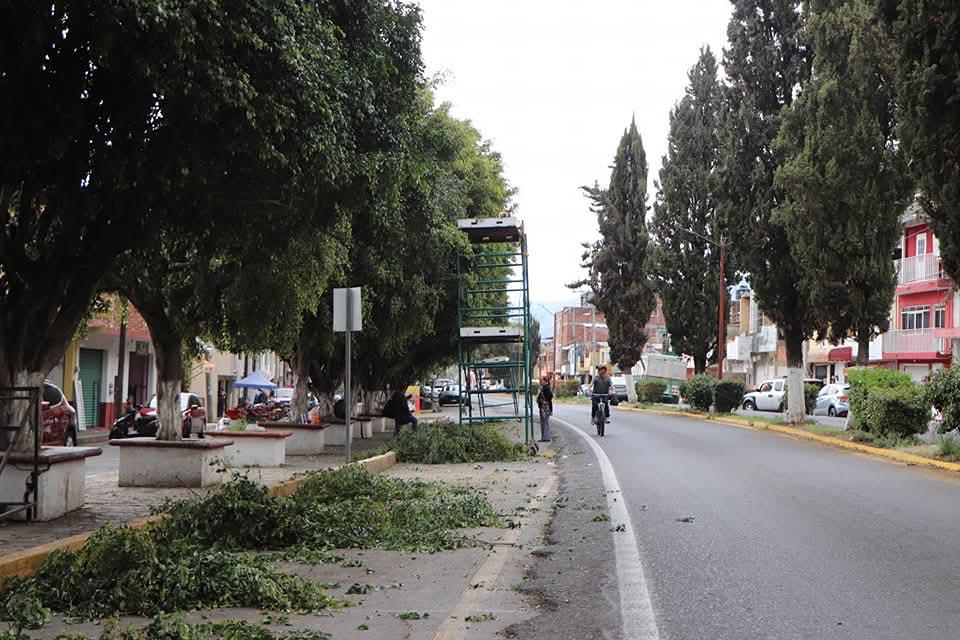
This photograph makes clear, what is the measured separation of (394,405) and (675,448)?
659 centimetres

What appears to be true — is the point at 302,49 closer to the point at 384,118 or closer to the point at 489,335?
the point at 384,118

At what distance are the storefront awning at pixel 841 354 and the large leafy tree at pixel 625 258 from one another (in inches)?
507

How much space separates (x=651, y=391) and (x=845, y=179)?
29876mm

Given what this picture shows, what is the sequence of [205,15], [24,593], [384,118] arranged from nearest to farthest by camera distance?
[24,593] → [205,15] → [384,118]

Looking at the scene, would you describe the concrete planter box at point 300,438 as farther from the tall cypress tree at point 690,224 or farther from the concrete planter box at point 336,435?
the tall cypress tree at point 690,224

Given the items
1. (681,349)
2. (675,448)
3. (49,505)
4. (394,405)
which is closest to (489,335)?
(394,405)

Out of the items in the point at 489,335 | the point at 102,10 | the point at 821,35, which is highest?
the point at 821,35

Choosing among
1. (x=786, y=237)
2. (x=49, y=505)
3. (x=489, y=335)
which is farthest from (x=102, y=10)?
(x=786, y=237)

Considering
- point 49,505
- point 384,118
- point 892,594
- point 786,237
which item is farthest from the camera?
point 786,237

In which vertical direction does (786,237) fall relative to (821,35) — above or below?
below

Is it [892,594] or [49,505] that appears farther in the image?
[49,505]

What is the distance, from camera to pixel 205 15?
7.68 m

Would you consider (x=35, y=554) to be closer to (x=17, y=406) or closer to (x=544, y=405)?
(x=17, y=406)

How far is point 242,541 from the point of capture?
8.94 m
